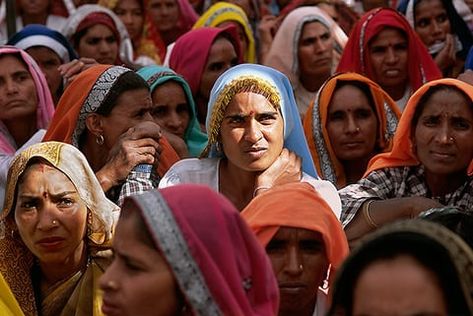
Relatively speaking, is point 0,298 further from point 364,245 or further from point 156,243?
point 364,245

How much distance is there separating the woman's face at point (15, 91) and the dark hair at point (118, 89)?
0.99m

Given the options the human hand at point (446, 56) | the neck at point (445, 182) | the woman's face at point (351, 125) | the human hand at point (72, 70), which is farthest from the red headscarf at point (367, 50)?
the neck at point (445, 182)

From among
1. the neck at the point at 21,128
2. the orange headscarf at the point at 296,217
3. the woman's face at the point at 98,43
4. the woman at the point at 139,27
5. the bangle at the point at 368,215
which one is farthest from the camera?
the woman at the point at 139,27

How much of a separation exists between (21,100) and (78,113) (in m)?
0.94

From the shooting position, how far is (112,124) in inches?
220

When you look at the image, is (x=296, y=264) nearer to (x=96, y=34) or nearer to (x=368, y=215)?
(x=368, y=215)

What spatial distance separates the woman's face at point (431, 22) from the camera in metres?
8.02

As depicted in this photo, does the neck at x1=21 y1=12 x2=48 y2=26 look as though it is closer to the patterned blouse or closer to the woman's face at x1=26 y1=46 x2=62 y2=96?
the woman's face at x1=26 y1=46 x2=62 y2=96

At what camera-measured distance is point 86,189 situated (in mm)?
4586

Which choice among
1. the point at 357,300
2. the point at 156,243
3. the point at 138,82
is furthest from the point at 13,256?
the point at 357,300

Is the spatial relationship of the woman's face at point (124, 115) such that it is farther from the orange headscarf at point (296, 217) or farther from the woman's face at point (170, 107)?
the orange headscarf at point (296, 217)

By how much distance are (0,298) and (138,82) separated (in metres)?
1.68

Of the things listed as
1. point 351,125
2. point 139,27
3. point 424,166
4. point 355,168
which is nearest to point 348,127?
point 351,125

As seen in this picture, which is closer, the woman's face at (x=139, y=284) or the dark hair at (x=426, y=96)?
the woman's face at (x=139, y=284)
